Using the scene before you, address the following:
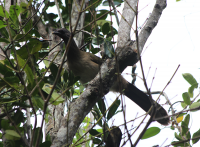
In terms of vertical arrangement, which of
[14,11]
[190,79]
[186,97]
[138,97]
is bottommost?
[186,97]

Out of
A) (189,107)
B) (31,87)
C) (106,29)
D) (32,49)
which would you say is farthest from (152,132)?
(106,29)

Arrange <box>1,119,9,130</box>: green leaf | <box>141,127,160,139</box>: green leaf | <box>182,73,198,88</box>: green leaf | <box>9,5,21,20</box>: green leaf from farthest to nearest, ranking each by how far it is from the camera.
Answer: <box>182,73,198,88</box>: green leaf
<box>9,5,21,20</box>: green leaf
<box>141,127,160,139</box>: green leaf
<box>1,119,9,130</box>: green leaf

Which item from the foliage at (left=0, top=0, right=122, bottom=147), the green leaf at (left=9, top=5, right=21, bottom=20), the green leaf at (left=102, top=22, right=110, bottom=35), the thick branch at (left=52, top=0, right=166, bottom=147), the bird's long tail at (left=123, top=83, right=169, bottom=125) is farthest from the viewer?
the bird's long tail at (left=123, top=83, right=169, bottom=125)

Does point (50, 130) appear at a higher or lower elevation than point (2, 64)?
lower

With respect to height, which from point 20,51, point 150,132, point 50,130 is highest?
point 20,51

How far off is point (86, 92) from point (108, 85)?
316 mm

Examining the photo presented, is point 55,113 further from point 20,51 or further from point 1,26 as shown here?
point 1,26

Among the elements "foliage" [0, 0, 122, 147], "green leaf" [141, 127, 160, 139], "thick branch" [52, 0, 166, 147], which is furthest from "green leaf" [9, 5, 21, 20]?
"green leaf" [141, 127, 160, 139]

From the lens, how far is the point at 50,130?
103 inches

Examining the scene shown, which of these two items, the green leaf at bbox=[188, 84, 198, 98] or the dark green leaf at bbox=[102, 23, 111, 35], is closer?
the green leaf at bbox=[188, 84, 198, 98]

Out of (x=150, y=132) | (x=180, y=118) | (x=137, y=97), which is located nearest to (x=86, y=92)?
(x=150, y=132)

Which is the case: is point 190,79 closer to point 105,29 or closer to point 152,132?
point 152,132

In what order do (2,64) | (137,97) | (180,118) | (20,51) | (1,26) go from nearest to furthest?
(2,64)
(20,51)
(1,26)
(180,118)
(137,97)

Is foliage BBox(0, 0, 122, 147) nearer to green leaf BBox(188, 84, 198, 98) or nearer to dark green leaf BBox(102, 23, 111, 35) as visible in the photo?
dark green leaf BBox(102, 23, 111, 35)
